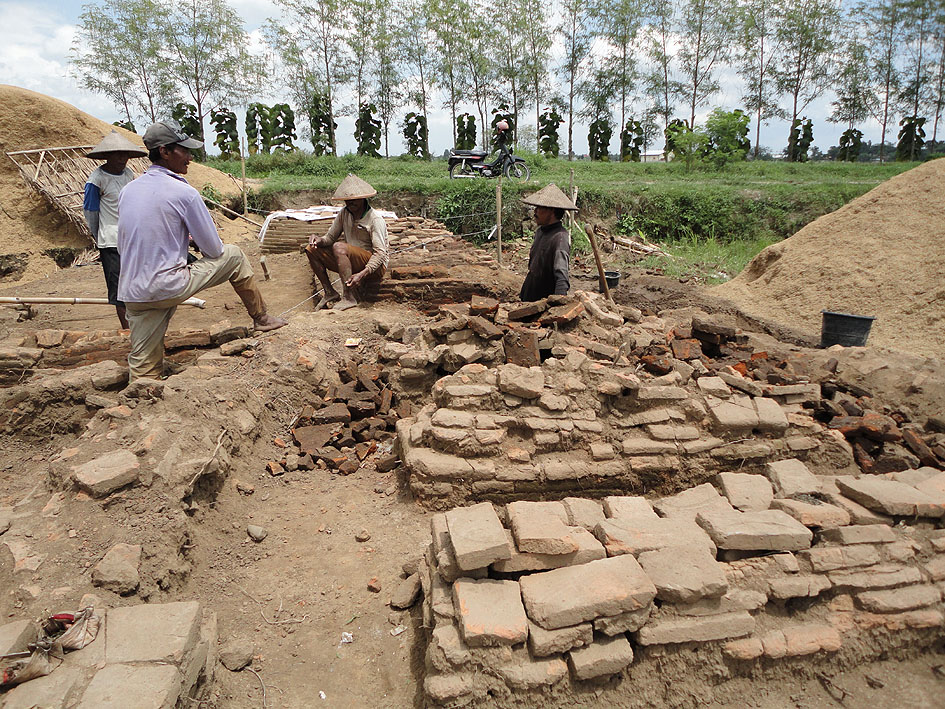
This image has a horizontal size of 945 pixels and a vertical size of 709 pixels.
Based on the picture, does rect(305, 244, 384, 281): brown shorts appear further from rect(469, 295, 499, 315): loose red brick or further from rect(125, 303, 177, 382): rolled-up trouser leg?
rect(125, 303, 177, 382): rolled-up trouser leg

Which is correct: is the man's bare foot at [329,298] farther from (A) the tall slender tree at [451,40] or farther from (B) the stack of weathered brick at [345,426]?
(A) the tall slender tree at [451,40]

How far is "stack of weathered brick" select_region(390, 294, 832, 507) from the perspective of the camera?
3.53 meters

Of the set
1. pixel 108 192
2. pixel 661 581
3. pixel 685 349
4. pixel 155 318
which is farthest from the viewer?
pixel 108 192

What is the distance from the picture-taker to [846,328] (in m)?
6.36

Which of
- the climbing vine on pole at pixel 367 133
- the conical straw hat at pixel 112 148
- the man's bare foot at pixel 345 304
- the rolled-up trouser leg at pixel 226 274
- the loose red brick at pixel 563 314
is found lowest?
the man's bare foot at pixel 345 304

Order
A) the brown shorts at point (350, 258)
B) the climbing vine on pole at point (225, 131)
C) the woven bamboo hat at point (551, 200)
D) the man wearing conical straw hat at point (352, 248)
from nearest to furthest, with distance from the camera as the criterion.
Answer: the woven bamboo hat at point (551, 200)
the man wearing conical straw hat at point (352, 248)
the brown shorts at point (350, 258)
the climbing vine on pole at point (225, 131)

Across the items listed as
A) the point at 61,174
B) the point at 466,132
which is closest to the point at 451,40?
the point at 466,132

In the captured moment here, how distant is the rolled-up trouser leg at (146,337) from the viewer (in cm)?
401

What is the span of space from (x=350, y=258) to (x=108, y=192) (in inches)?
91.0

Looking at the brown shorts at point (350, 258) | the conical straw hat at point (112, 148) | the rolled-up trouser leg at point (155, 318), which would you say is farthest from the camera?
the brown shorts at point (350, 258)

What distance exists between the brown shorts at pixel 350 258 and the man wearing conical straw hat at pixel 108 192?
73.9 inches

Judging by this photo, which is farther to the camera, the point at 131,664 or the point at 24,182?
the point at 24,182

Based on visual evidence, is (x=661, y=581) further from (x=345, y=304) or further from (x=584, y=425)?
(x=345, y=304)

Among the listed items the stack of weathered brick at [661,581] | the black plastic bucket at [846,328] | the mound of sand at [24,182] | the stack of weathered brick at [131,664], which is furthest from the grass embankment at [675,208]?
the stack of weathered brick at [131,664]
